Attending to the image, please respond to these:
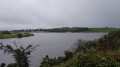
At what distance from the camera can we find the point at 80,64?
8734 millimetres

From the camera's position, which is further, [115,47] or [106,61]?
[115,47]

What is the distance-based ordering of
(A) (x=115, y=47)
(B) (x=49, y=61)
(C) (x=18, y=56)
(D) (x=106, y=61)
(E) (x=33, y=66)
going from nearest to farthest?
1. (D) (x=106, y=61)
2. (A) (x=115, y=47)
3. (C) (x=18, y=56)
4. (B) (x=49, y=61)
5. (E) (x=33, y=66)

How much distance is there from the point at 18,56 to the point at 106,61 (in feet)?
43.2

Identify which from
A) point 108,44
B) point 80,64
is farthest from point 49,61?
point 80,64

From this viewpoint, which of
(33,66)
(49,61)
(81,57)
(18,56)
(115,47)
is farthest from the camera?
(33,66)

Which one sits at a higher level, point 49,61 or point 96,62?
point 96,62

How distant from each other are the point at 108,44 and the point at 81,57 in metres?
8.44

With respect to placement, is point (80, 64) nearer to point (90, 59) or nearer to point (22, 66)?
point (90, 59)

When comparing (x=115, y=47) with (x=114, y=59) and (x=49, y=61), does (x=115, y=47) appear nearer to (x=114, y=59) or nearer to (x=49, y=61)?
(x=114, y=59)

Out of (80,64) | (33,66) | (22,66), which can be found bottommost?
(33,66)

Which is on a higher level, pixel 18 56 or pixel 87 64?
pixel 87 64

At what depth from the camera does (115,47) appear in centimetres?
1533

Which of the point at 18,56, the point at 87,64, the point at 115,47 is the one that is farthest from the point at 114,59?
the point at 18,56

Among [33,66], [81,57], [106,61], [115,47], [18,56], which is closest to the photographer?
[106,61]
